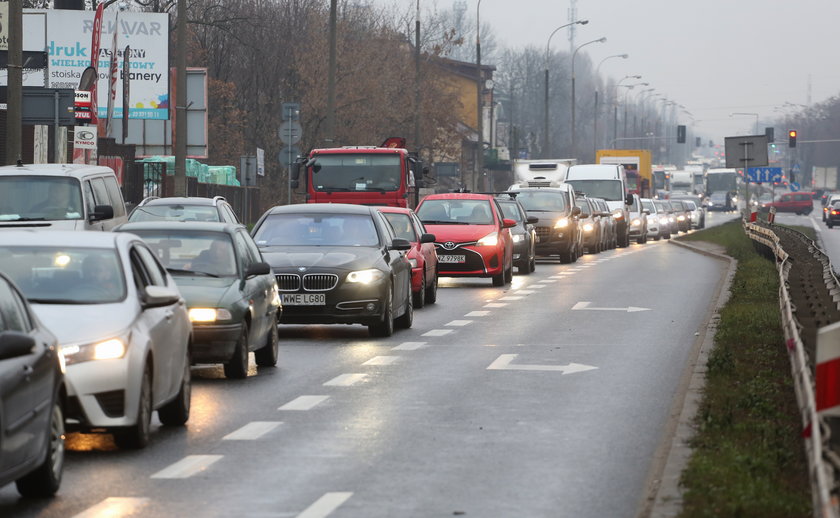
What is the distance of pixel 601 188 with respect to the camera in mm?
59469

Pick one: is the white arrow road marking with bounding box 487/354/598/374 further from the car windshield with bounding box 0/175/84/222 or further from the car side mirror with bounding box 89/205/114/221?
the car windshield with bounding box 0/175/84/222

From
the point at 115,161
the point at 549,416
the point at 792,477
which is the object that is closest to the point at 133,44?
the point at 115,161

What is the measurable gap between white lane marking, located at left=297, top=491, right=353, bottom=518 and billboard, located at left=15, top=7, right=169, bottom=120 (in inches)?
1940

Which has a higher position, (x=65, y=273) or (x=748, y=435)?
(x=65, y=273)

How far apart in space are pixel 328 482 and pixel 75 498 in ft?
4.31

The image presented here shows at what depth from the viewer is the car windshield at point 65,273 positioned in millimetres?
10820

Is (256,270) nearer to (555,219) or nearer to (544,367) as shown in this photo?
(544,367)

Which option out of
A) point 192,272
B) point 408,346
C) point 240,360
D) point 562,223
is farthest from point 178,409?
point 562,223

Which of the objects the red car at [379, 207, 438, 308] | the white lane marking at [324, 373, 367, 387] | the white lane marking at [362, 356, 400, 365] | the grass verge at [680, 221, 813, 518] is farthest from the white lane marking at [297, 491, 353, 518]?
the red car at [379, 207, 438, 308]

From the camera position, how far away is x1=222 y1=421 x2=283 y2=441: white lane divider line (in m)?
11.2

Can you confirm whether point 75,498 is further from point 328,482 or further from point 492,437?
point 492,437

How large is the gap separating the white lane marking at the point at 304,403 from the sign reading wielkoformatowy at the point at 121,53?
4517 centimetres

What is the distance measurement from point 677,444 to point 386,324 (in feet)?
30.9

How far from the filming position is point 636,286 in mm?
31078
